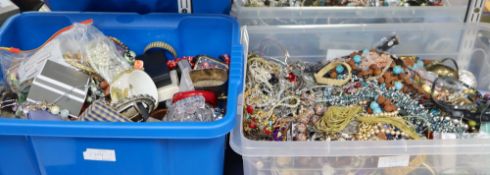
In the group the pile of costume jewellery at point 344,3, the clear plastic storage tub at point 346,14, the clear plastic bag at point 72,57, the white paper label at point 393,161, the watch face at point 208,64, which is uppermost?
the pile of costume jewellery at point 344,3

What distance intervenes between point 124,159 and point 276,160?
25 centimetres

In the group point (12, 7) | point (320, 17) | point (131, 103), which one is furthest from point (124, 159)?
point (12, 7)

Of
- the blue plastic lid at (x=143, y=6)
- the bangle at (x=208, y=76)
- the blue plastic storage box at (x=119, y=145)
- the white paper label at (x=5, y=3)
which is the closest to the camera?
the blue plastic storage box at (x=119, y=145)

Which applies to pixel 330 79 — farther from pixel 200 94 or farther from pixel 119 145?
pixel 119 145

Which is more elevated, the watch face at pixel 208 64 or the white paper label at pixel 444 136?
the watch face at pixel 208 64

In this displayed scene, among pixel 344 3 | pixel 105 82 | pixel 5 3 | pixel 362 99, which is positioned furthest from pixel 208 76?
pixel 5 3

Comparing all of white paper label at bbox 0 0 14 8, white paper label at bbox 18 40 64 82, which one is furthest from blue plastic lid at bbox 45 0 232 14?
white paper label at bbox 0 0 14 8

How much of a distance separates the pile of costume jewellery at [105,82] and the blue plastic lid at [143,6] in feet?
0.35

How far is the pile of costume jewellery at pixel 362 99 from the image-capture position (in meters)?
0.89

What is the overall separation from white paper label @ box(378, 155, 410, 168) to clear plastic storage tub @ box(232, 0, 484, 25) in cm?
42

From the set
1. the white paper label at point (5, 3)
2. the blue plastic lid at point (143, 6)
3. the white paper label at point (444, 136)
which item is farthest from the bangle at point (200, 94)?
the white paper label at point (5, 3)

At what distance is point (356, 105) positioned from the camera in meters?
0.95

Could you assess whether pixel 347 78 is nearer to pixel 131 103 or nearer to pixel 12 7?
pixel 131 103

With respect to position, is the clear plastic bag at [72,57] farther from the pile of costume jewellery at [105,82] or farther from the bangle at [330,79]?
the bangle at [330,79]
